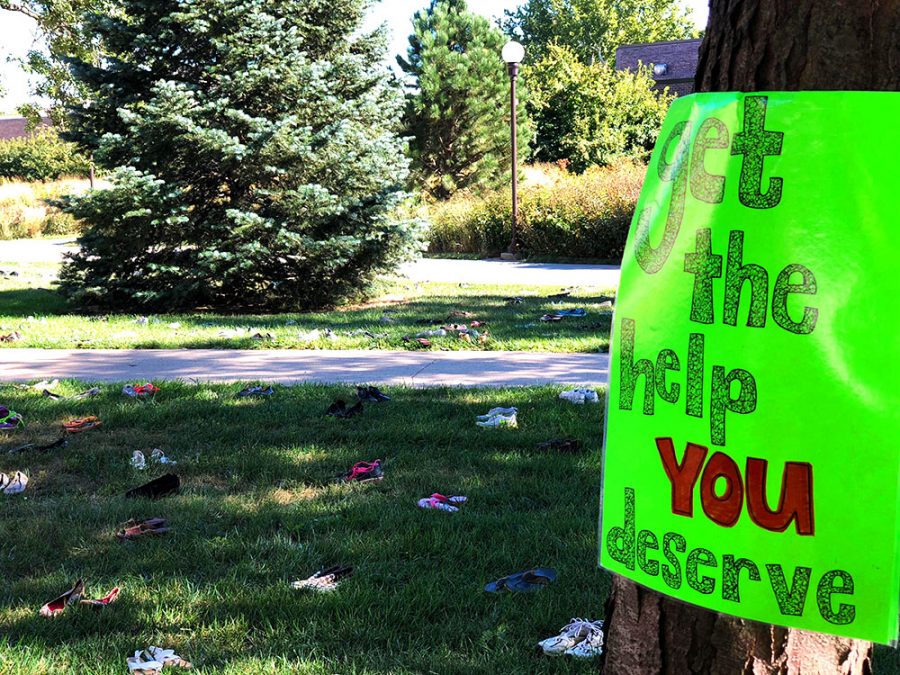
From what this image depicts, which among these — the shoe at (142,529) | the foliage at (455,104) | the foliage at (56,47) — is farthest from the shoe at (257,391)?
the foliage at (455,104)

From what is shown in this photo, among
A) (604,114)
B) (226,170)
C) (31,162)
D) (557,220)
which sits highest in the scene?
(604,114)

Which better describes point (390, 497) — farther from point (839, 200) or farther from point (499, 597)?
point (839, 200)

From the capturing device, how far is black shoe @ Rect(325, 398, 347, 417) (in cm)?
492

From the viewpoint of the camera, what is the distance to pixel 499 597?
9.16 feet

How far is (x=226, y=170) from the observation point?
9.88 metres

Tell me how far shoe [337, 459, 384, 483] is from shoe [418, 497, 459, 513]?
0.40 m

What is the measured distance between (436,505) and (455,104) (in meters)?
23.2

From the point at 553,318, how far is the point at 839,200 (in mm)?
7292

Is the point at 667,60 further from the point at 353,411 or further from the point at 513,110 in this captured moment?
the point at 353,411

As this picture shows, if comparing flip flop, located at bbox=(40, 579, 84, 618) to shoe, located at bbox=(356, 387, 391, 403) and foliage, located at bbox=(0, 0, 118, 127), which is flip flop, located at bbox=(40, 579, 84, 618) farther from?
foliage, located at bbox=(0, 0, 118, 127)

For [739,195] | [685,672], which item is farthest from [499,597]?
[739,195]

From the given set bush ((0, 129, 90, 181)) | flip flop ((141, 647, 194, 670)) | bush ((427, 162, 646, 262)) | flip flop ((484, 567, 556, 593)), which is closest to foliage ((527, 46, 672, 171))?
bush ((427, 162, 646, 262))

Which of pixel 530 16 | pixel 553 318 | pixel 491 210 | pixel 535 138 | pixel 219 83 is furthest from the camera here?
pixel 530 16

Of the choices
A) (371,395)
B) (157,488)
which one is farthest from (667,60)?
(157,488)
